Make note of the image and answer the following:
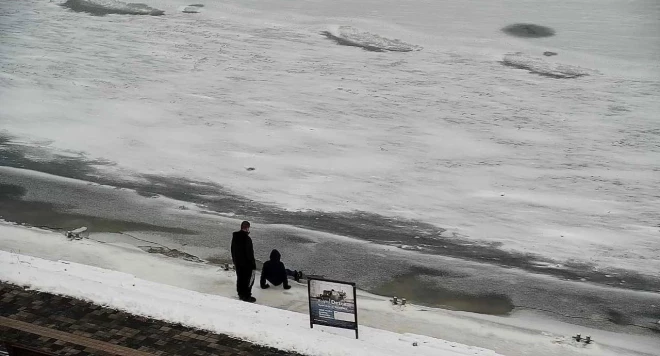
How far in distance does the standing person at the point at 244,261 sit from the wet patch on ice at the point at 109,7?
13.4m

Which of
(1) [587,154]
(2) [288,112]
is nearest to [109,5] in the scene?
(2) [288,112]

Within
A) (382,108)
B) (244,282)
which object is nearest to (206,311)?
(244,282)

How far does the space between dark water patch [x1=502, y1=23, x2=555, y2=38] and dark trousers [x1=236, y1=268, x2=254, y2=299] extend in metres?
11.5

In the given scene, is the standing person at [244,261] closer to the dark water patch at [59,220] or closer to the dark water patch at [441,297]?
the dark water patch at [441,297]

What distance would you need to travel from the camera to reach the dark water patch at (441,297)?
9836mm

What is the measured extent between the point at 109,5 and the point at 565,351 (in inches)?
665

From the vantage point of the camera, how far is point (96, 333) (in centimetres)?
844

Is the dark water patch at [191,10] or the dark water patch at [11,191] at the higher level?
the dark water patch at [191,10]

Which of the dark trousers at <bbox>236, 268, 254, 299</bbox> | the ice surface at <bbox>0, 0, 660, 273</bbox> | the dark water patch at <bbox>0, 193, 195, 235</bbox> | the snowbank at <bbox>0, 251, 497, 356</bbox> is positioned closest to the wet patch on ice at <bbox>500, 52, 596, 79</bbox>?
the ice surface at <bbox>0, 0, 660, 273</bbox>

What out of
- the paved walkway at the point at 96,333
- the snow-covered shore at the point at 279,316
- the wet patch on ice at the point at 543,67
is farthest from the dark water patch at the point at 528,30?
the paved walkway at the point at 96,333

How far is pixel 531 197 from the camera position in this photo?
12.9 meters

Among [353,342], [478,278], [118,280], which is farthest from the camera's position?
[478,278]

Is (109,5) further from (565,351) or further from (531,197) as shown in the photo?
(565,351)

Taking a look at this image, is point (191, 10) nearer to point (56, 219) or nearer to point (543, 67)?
point (543, 67)
